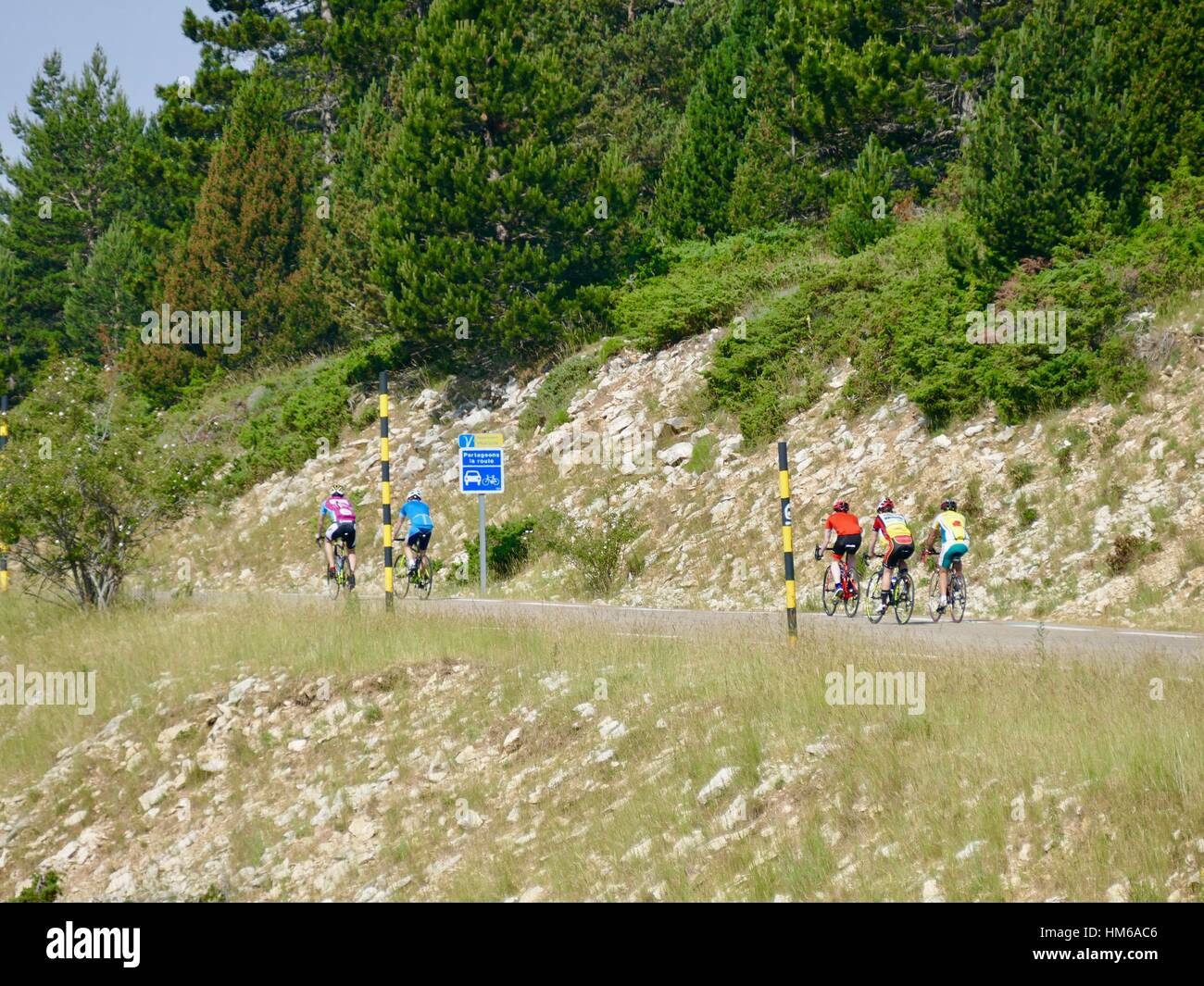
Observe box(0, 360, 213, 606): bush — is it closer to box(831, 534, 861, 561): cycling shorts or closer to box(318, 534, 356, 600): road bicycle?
box(318, 534, 356, 600): road bicycle

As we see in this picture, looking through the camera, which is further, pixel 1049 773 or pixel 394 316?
pixel 394 316

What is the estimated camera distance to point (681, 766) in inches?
495

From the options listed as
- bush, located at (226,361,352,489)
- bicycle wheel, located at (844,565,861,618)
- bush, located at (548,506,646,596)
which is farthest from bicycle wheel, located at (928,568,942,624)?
bush, located at (226,361,352,489)

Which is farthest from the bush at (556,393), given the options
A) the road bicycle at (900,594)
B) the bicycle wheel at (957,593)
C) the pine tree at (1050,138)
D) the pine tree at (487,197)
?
the bicycle wheel at (957,593)

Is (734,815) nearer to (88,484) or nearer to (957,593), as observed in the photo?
(957,593)

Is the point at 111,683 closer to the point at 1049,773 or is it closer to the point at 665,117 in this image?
the point at 1049,773

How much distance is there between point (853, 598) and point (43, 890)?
11.8 metres

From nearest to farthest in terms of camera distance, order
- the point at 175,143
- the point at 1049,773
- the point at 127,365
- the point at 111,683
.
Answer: the point at 1049,773
the point at 111,683
the point at 127,365
the point at 175,143

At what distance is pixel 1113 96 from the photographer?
2661cm

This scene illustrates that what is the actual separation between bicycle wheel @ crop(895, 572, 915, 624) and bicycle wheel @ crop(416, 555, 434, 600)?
9.44m

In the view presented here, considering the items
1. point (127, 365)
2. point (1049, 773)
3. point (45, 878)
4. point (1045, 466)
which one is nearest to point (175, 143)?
point (127, 365)

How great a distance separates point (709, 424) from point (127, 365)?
2695 cm

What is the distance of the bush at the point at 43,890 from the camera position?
46.5ft

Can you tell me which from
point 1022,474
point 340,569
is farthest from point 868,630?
point 340,569
